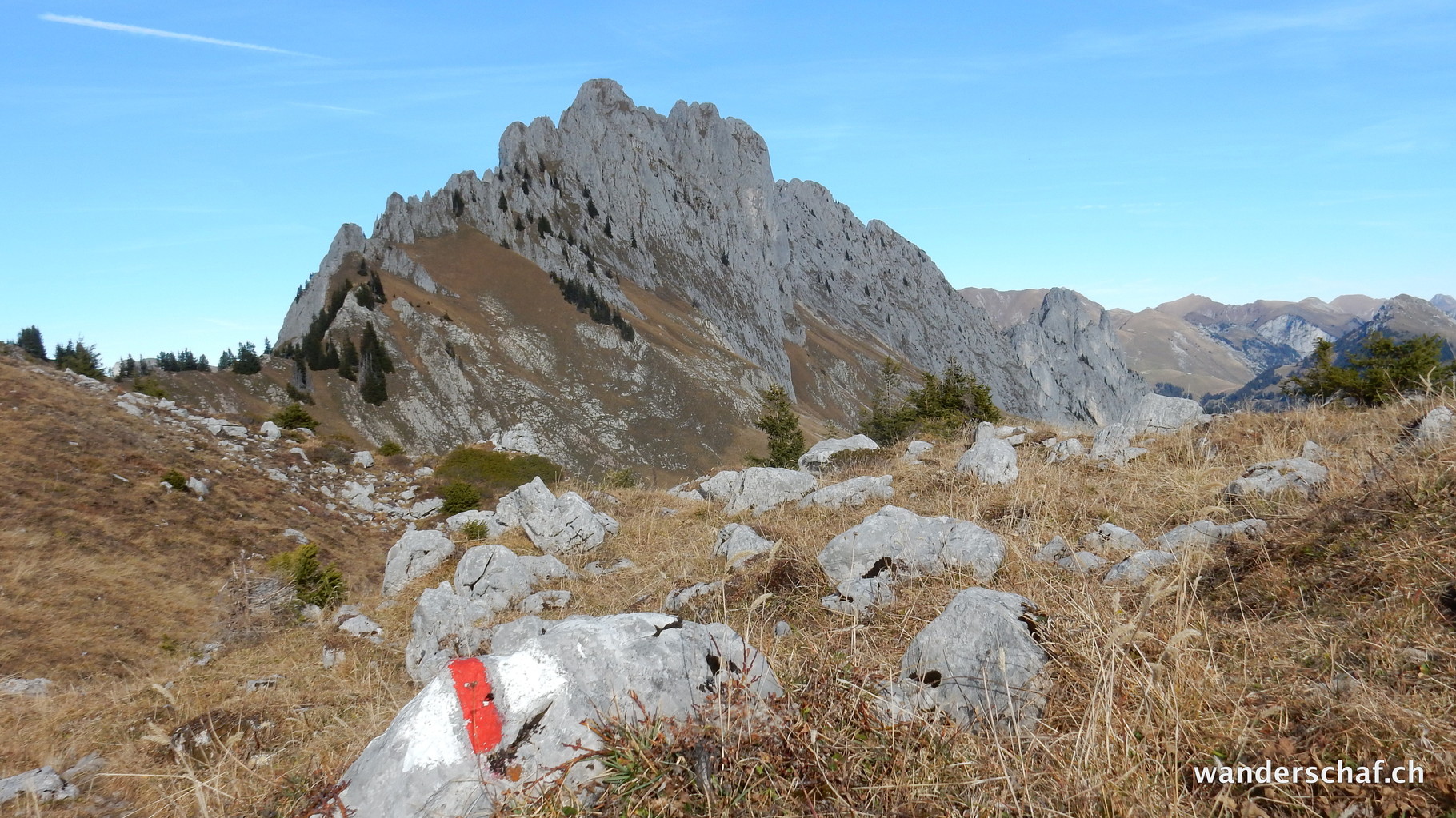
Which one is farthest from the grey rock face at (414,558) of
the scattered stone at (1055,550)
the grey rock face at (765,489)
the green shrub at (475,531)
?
the scattered stone at (1055,550)

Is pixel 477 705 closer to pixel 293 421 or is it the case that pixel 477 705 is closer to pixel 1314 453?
pixel 1314 453

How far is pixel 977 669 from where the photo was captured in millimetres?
3477

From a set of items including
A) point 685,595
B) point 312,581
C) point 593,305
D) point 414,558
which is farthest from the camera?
point 593,305

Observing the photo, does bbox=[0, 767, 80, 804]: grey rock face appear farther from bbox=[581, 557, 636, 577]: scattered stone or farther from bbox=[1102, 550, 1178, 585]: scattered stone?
bbox=[1102, 550, 1178, 585]: scattered stone

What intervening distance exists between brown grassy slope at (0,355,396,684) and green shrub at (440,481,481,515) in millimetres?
2560

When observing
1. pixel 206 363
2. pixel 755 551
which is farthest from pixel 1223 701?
pixel 206 363

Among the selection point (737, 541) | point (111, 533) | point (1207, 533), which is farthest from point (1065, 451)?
point (111, 533)

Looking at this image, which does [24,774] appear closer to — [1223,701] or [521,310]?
[1223,701]

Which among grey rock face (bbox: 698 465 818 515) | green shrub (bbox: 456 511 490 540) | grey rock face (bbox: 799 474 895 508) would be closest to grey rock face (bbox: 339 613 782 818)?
grey rock face (bbox: 799 474 895 508)

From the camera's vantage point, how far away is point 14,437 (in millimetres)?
18844

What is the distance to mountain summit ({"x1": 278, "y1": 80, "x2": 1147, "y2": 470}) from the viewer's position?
80875 mm

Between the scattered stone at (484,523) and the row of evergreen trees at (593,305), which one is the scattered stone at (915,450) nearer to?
the scattered stone at (484,523)

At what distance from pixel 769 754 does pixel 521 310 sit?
341 feet

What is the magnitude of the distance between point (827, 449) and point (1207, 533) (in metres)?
11.0
